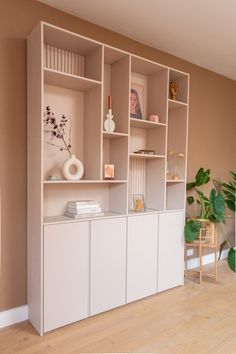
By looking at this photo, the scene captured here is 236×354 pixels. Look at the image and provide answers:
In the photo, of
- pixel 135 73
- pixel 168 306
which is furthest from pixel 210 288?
pixel 135 73

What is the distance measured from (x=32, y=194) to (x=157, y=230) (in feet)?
4.25

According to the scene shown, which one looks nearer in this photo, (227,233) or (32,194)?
(32,194)

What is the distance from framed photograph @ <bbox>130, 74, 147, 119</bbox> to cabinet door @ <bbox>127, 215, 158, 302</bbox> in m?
1.12

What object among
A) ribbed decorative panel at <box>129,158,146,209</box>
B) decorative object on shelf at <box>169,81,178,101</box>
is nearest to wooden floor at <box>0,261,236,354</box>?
ribbed decorative panel at <box>129,158,146,209</box>

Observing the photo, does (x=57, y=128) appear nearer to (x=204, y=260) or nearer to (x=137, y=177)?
(x=137, y=177)

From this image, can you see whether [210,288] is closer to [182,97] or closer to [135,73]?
[182,97]

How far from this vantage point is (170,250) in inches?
111

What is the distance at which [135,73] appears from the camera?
288 cm


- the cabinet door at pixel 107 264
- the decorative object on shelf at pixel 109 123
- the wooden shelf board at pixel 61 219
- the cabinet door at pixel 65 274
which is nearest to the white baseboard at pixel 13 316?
the cabinet door at pixel 65 274

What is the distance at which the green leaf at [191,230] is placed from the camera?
9.62ft

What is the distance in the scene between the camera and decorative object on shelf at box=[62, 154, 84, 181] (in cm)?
223

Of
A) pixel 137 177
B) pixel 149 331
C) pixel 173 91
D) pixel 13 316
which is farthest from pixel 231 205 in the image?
pixel 13 316

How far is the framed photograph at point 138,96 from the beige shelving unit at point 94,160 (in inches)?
1.3

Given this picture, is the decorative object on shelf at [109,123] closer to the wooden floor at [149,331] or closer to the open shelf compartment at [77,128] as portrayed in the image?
the open shelf compartment at [77,128]
